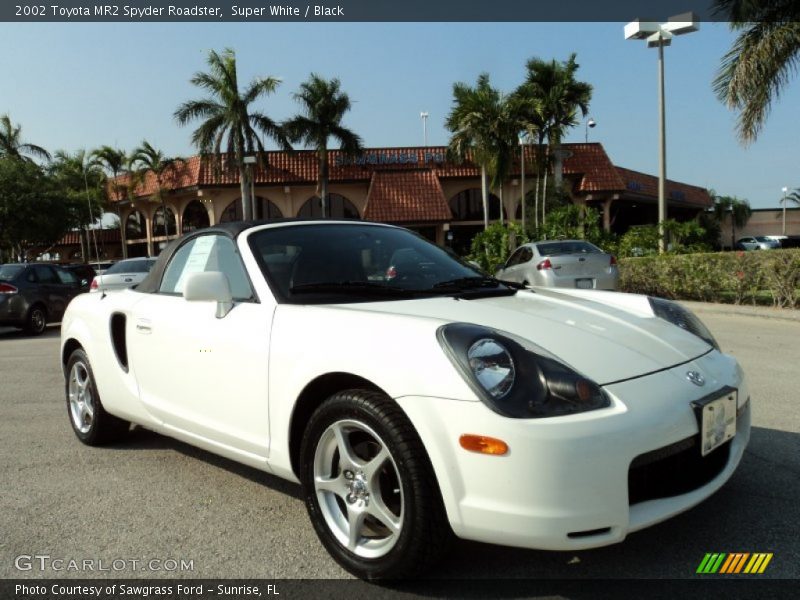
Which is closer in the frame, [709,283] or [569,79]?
[709,283]

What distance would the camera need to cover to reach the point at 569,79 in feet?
100

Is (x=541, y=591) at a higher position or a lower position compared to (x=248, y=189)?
lower

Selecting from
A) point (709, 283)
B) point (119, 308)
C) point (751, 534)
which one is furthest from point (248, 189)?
point (751, 534)

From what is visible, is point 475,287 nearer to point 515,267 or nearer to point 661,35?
point 515,267

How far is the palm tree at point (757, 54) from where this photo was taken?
15.4 meters

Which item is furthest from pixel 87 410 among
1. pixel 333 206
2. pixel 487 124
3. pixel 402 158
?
pixel 333 206

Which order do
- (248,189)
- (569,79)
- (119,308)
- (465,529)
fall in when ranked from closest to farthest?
(465,529), (119,308), (569,79), (248,189)

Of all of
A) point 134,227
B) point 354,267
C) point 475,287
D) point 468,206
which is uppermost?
point 468,206

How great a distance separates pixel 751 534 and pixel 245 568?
2.13 meters

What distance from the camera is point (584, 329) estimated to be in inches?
109

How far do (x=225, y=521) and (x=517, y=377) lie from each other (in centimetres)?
172

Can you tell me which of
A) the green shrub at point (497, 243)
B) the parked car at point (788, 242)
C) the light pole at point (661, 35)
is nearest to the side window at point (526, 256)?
the light pole at point (661, 35)

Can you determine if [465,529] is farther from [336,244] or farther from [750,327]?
[750,327]

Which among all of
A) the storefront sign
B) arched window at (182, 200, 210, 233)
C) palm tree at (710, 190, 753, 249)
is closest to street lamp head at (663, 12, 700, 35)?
the storefront sign
